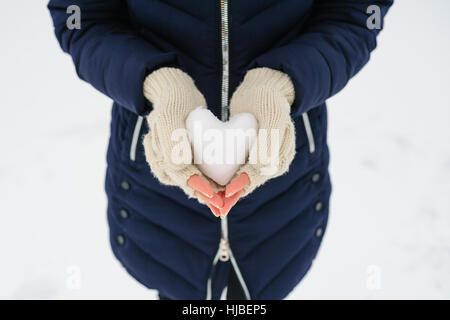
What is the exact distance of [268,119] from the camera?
503 millimetres

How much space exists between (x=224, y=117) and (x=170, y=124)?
16cm

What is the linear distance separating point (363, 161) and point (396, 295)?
1.71ft

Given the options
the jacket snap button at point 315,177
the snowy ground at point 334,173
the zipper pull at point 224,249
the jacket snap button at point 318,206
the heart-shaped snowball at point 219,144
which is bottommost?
the snowy ground at point 334,173

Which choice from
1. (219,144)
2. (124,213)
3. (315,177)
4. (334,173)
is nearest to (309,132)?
(315,177)

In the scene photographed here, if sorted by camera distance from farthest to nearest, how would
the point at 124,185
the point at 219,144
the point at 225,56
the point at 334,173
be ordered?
the point at 334,173 < the point at 124,185 < the point at 225,56 < the point at 219,144

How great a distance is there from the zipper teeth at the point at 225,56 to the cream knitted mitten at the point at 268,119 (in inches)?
2.4

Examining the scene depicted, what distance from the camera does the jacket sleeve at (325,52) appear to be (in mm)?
555

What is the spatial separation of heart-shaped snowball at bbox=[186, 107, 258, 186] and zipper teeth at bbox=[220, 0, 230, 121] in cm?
14

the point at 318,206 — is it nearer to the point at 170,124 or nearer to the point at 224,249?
the point at 224,249

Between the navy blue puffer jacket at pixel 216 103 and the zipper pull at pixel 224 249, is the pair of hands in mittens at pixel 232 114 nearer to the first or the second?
the navy blue puffer jacket at pixel 216 103

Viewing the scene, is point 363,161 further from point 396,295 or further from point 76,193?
point 76,193

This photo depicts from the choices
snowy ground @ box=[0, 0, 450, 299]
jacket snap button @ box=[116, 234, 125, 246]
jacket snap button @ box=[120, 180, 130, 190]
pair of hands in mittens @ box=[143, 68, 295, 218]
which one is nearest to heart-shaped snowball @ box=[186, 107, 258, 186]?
pair of hands in mittens @ box=[143, 68, 295, 218]

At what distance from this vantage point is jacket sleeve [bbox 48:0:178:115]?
552mm

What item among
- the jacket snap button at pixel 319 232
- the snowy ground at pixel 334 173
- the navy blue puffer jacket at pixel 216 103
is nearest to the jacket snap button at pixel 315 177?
the navy blue puffer jacket at pixel 216 103
